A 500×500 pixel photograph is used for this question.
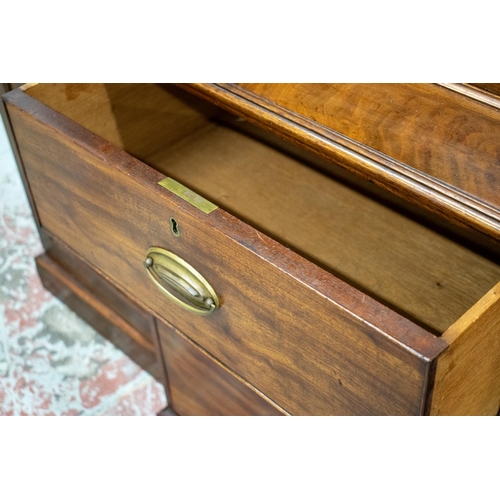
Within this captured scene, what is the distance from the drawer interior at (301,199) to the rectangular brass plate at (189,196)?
0.73 ft

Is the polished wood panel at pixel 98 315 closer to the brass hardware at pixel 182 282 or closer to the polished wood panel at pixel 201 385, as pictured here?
the polished wood panel at pixel 201 385

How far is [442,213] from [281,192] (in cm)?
30

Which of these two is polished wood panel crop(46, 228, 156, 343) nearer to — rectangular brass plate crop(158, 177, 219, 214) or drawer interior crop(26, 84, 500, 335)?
drawer interior crop(26, 84, 500, 335)

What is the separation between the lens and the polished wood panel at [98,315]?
1031 mm

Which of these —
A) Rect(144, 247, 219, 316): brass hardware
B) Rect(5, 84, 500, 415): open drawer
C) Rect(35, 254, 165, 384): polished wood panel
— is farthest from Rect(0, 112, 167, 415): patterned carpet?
Rect(144, 247, 219, 316): brass hardware

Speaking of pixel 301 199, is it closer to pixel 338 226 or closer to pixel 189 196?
pixel 338 226

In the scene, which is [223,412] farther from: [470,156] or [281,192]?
[470,156]

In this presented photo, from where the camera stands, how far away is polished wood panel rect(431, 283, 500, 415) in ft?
1.90

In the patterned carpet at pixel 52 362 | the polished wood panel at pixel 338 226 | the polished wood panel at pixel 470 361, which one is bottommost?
the patterned carpet at pixel 52 362

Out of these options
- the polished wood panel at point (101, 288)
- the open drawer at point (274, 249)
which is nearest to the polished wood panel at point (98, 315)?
the polished wood panel at point (101, 288)

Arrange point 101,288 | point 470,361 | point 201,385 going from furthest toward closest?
point 101,288 → point 201,385 → point 470,361

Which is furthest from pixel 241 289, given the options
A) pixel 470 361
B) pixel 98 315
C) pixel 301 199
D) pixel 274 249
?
pixel 98 315

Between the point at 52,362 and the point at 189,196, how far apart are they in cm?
45

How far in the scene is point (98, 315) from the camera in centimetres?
107
